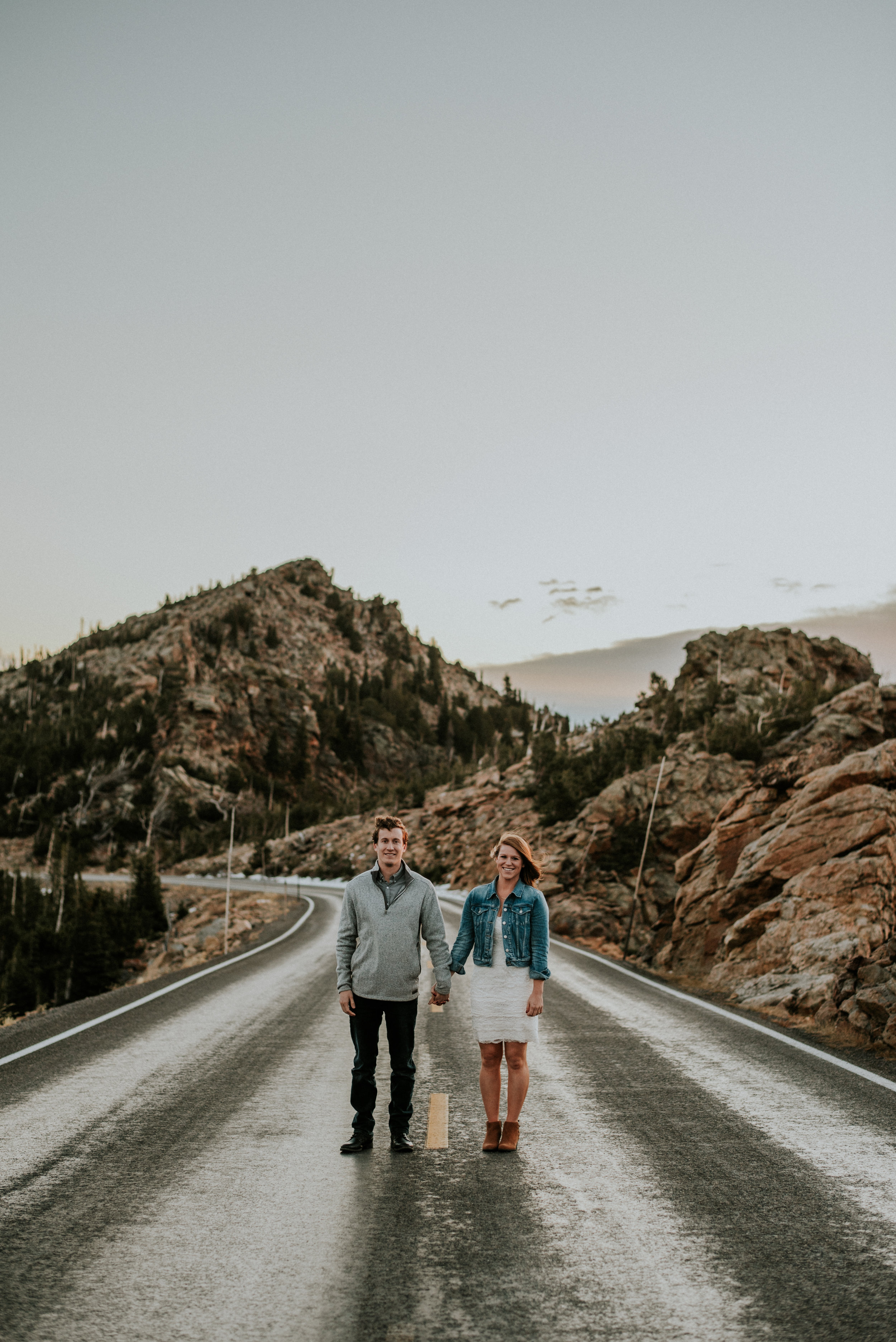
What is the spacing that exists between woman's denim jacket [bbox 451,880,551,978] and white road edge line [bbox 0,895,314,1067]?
200 inches

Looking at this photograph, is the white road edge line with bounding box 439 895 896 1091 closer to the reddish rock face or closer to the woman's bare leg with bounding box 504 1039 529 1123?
the reddish rock face

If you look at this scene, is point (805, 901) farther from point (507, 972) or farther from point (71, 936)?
point (71, 936)

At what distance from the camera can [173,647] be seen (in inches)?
5856

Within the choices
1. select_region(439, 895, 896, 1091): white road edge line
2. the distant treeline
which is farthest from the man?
the distant treeline

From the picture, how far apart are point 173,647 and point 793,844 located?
14118 centimetres

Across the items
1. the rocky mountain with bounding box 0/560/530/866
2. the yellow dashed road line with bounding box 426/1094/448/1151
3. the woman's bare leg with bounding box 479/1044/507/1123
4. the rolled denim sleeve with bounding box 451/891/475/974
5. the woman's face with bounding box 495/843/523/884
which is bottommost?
the yellow dashed road line with bounding box 426/1094/448/1151

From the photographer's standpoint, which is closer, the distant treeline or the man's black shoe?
the man's black shoe

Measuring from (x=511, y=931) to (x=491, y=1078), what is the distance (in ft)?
3.06

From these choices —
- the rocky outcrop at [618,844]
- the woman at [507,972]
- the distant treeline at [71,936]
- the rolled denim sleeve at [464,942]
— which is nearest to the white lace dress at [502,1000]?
the woman at [507,972]

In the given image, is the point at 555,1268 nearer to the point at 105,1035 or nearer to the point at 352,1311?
the point at 352,1311

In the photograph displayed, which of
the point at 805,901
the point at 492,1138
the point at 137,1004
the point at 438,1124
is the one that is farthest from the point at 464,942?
the point at 805,901

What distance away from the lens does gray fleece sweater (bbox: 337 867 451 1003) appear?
544cm

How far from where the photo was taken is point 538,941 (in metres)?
5.45

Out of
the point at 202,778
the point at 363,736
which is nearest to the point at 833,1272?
the point at 202,778
